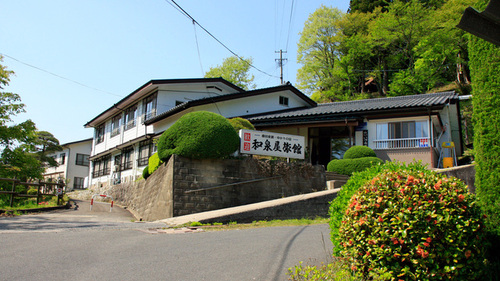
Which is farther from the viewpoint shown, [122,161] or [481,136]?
[122,161]

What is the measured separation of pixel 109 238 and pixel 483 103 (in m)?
7.58

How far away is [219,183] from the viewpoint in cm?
1446

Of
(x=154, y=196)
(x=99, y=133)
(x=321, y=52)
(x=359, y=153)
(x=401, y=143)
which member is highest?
(x=321, y=52)

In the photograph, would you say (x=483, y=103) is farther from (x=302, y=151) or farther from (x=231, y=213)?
(x=302, y=151)

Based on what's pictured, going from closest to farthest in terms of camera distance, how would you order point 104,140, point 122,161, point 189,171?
point 189,171
point 122,161
point 104,140

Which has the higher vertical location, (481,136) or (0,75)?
(0,75)

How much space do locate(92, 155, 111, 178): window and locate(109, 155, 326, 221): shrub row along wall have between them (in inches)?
761

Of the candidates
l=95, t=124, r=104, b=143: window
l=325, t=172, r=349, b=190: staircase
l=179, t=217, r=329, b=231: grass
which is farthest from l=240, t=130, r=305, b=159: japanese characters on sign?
l=95, t=124, r=104, b=143: window

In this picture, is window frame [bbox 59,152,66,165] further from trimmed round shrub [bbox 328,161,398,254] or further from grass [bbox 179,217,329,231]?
trimmed round shrub [bbox 328,161,398,254]

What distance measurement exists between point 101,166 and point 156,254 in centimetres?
3220

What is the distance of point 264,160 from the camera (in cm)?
1571

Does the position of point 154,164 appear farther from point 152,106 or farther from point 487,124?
point 487,124

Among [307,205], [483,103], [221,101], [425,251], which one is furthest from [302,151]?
[425,251]

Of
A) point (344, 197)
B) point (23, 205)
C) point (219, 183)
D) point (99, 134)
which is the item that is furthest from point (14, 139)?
point (99, 134)
